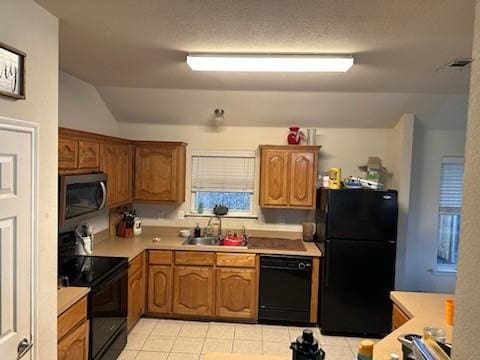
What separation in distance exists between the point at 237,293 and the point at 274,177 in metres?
1.38

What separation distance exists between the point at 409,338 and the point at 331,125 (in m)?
3.20

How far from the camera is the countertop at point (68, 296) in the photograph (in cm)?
228

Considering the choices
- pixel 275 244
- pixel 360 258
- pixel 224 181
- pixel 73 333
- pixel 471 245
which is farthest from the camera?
pixel 224 181

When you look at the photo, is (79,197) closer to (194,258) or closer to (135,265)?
(135,265)

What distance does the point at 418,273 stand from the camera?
14.7 ft

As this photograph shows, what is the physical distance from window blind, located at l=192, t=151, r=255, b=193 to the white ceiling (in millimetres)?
1106

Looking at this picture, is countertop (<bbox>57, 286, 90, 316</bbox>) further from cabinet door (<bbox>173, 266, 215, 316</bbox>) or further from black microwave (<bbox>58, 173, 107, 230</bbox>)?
cabinet door (<bbox>173, 266, 215, 316</bbox>)

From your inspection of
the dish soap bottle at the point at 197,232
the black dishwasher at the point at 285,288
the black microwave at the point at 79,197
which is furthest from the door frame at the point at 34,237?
the dish soap bottle at the point at 197,232

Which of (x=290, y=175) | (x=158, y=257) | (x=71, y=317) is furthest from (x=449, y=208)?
(x=71, y=317)

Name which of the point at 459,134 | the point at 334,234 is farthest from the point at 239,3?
the point at 459,134

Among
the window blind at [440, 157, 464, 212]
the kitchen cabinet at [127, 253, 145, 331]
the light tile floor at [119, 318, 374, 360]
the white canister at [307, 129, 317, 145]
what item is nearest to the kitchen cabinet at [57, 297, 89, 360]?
the light tile floor at [119, 318, 374, 360]

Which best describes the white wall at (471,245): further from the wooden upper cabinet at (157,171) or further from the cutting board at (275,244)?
the wooden upper cabinet at (157,171)

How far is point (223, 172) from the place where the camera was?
4715 millimetres

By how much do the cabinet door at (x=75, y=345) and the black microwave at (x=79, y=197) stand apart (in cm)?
76
